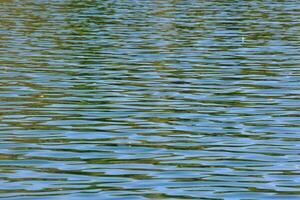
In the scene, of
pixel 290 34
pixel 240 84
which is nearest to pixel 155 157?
pixel 240 84

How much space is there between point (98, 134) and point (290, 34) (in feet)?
84.5

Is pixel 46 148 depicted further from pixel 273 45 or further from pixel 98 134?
pixel 273 45

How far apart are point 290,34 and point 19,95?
21186mm

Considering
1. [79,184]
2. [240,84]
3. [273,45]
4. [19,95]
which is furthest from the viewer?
[273,45]

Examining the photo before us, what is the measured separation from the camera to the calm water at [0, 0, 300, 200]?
17469mm

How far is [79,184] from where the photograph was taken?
674 inches

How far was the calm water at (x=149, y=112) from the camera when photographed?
17.5 meters

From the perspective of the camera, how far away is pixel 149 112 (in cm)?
2522

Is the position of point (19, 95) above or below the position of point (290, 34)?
above

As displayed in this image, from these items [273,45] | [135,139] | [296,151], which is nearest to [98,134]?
[135,139]

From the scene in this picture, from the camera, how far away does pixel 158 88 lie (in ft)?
97.0

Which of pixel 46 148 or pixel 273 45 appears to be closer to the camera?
pixel 46 148

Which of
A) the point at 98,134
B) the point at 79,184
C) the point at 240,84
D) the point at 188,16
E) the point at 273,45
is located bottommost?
the point at 188,16

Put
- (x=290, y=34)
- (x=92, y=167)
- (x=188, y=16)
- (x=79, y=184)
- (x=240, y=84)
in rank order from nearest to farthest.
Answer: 1. (x=79, y=184)
2. (x=92, y=167)
3. (x=240, y=84)
4. (x=290, y=34)
5. (x=188, y=16)
